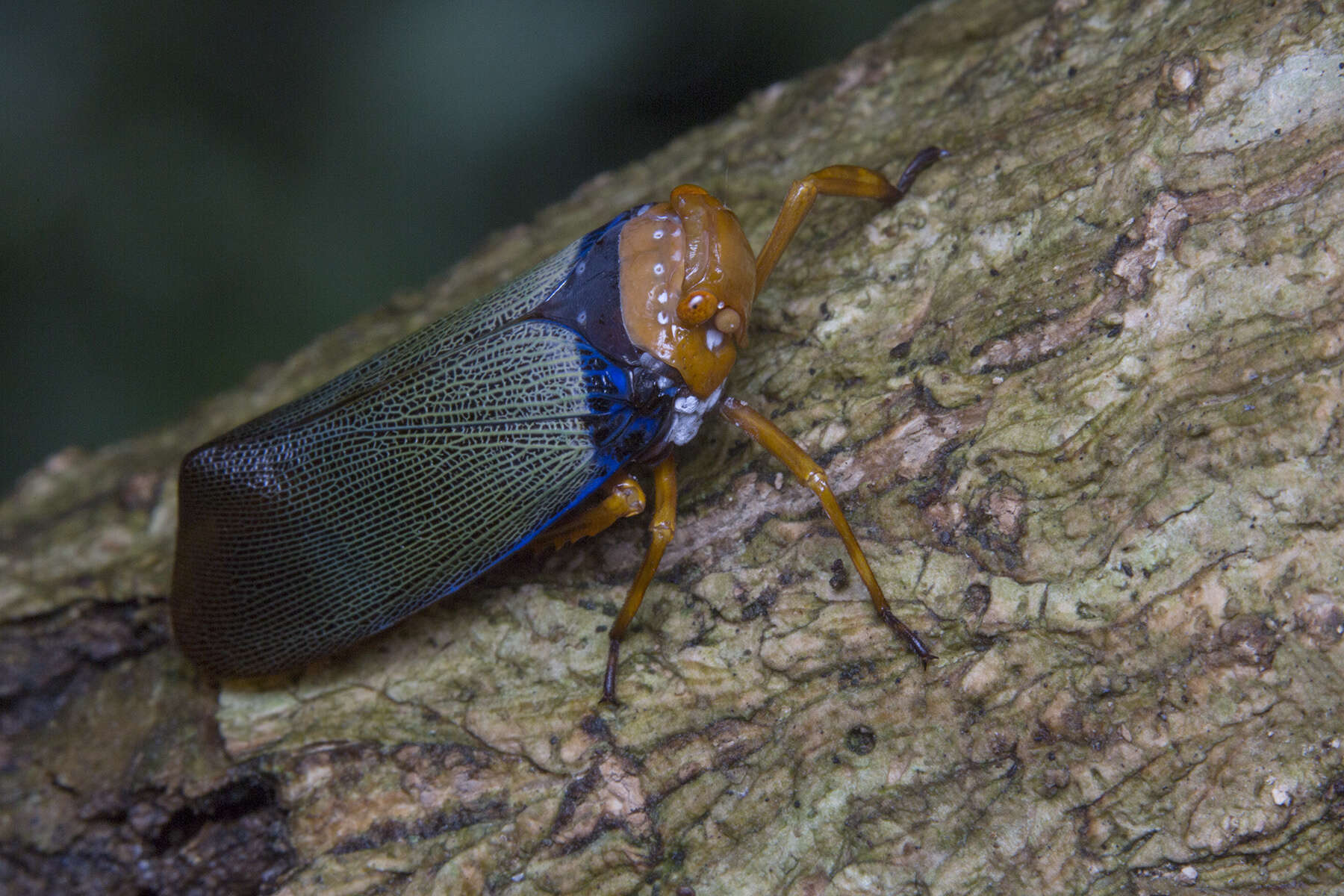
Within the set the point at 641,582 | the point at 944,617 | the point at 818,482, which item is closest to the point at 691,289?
the point at 818,482

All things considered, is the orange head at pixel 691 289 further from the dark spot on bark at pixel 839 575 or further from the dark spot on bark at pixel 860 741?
the dark spot on bark at pixel 860 741

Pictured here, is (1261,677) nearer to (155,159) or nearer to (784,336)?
(784,336)

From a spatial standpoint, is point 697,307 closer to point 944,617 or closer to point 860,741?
point 944,617

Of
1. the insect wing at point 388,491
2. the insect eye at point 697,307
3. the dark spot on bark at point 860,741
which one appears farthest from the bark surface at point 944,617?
the insect eye at point 697,307

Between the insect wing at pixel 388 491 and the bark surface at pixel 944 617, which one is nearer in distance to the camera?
the bark surface at pixel 944 617

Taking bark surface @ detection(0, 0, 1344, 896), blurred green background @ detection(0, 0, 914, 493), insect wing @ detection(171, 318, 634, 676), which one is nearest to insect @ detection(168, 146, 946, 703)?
insect wing @ detection(171, 318, 634, 676)
